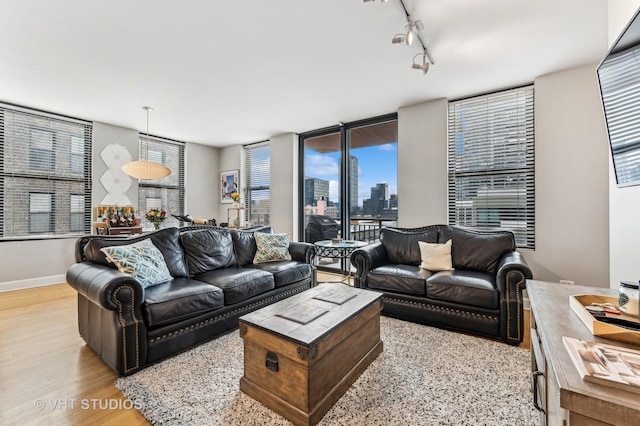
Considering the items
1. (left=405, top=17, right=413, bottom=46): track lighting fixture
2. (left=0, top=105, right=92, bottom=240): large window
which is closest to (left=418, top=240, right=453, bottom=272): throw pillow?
(left=405, top=17, right=413, bottom=46): track lighting fixture

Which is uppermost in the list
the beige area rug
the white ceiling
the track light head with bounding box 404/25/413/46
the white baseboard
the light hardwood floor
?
the white ceiling

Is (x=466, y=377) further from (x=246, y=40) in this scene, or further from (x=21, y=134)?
(x=21, y=134)

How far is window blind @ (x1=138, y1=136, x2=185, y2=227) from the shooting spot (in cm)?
537

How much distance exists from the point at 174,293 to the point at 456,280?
246 centimetres

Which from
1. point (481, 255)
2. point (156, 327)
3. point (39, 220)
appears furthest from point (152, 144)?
point (481, 255)

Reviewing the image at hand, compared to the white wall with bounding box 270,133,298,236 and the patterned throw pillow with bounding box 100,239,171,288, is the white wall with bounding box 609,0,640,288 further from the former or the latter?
the white wall with bounding box 270,133,298,236

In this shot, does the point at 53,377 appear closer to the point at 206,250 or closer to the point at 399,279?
the point at 206,250

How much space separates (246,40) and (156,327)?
2.50 metres

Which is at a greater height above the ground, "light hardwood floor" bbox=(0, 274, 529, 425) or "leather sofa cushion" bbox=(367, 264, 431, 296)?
"leather sofa cushion" bbox=(367, 264, 431, 296)

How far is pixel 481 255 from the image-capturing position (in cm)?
299

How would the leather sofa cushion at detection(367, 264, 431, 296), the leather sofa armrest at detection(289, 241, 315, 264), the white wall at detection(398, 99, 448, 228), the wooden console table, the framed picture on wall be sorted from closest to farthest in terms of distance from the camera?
the wooden console table
the leather sofa cushion at detection(367, 264, 431, 296)
the leather sofa armrest at detection(289, 241, 315, 264)
the white wall at detection(398, 99, 448, 228)
the framed picture on wall

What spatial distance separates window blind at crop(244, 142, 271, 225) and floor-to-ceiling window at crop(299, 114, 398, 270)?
3.08ft

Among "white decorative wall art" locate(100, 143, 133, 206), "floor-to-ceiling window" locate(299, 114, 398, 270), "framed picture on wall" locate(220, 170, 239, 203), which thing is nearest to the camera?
"floor-to-ceiling window" locate(299, 114, 398, 270)

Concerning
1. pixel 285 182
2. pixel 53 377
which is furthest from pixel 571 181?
pixel 53 377
